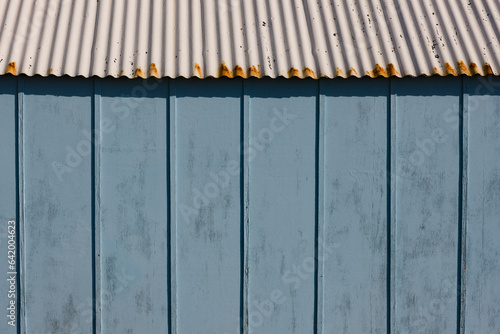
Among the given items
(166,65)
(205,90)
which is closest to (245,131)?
(205,90)

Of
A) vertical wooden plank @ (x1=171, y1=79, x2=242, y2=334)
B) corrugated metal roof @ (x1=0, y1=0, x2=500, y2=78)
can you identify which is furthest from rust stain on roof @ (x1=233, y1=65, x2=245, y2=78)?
vertical wooden plank @ (x1=171, y1=79, x2=242, y2=334)

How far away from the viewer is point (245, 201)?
13.1 feet

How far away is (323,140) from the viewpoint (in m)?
3.99

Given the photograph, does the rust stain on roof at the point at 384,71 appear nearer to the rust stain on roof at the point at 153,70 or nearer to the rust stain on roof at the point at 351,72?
the rust stain on roof at the point at 351,72

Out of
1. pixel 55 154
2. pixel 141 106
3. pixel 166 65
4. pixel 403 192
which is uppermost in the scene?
pixel 166 65

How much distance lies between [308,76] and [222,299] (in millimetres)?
1736

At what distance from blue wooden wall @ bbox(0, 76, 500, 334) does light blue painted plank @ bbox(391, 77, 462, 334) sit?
1 centimetres

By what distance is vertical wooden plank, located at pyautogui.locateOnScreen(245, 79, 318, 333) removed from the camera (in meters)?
3.97

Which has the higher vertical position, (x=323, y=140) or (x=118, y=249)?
(x=323, y=140)

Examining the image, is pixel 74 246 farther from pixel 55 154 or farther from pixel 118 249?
pixel 55 154

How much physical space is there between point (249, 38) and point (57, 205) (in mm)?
1849

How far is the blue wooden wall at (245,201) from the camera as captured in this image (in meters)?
3.93

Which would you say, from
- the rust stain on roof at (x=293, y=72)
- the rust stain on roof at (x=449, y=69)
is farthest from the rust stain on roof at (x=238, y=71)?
the rust stain on roof at (x=449, y=69)

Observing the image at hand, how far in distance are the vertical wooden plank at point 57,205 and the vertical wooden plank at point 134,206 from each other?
0.13 m
